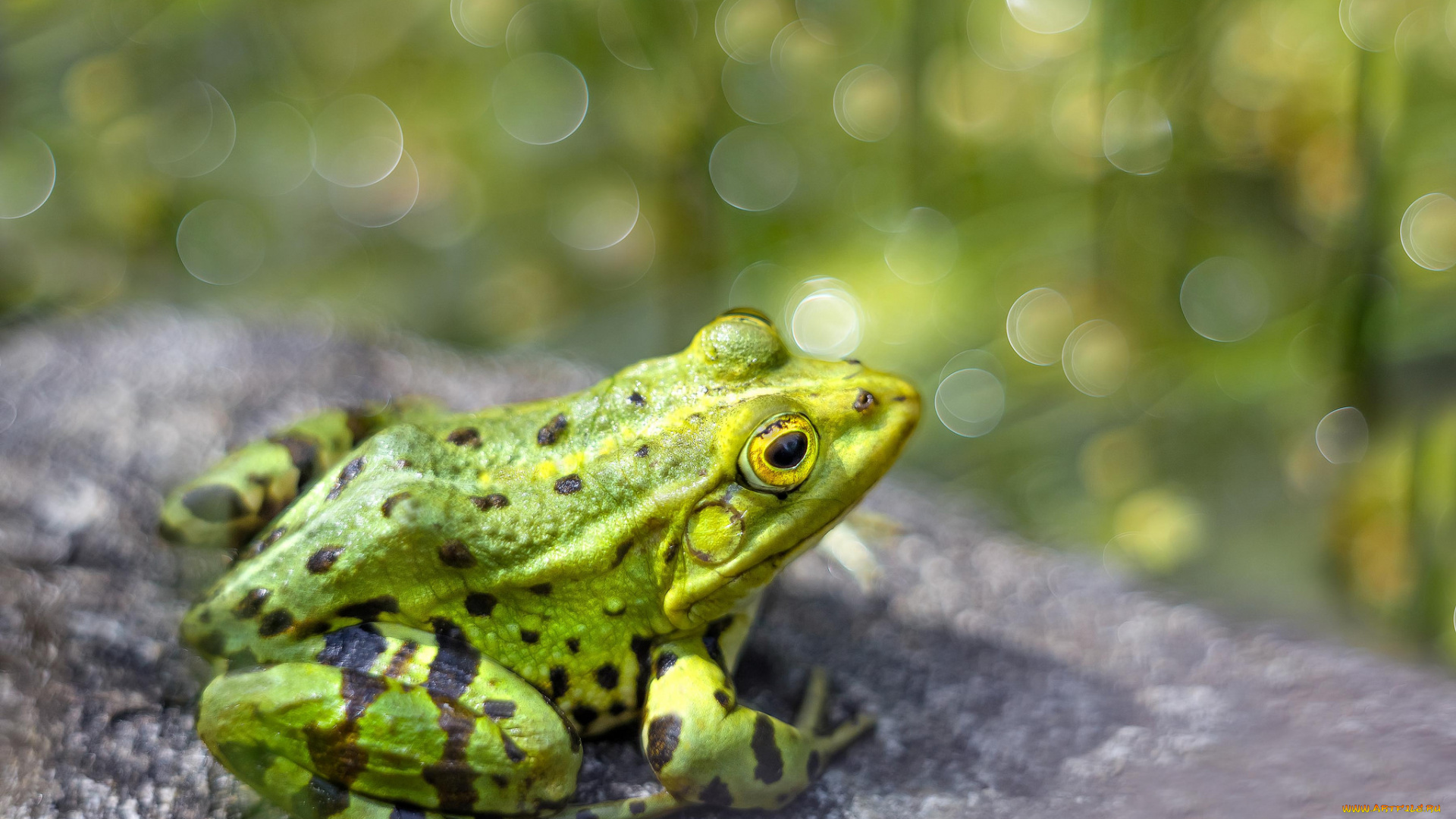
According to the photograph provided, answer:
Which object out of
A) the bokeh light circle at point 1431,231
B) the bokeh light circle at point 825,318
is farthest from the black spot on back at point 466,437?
the bokeh light circle at point 1431,231

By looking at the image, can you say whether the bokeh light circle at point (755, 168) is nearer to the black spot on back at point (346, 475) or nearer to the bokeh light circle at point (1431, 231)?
the bokeh light circle at point (1431, 231)

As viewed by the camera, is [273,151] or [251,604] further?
[273,151]

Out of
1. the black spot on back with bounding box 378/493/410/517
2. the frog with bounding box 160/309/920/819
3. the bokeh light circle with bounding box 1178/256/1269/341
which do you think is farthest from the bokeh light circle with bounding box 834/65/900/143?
the black spot on back with bounding box 378/493/410/517

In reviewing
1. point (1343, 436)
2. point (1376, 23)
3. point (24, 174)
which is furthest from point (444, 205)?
point (1343, 436)

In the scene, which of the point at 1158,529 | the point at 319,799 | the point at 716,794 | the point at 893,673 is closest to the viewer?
the point at 319,799

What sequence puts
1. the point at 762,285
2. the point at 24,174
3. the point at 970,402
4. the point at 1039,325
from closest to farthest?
1. the point at 970,402
2. the point at 1039,325
3. the point at 762,285
4. the point at 24,174

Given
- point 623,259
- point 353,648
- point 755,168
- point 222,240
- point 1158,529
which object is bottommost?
point 353,648

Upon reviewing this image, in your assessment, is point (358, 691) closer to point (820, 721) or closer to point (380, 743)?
point (380, 743)
